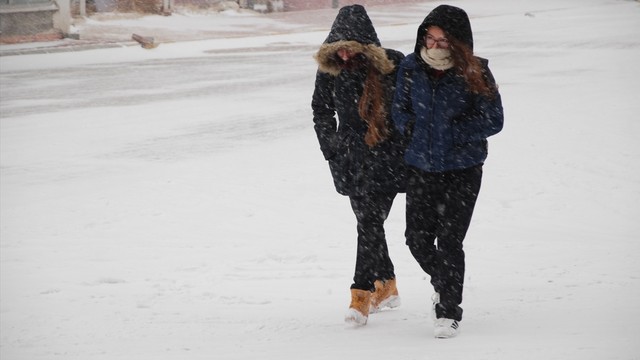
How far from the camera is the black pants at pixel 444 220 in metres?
4.62

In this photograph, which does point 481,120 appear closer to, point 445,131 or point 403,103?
point 445,131

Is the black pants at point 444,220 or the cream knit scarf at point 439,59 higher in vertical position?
the cream knit scarf at point 439,59

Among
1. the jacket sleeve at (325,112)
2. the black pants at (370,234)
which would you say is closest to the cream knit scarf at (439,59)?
the jacket sleeve at (325,112)

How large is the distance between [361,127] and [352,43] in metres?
0.42

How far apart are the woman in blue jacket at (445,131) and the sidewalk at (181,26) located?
18.7m

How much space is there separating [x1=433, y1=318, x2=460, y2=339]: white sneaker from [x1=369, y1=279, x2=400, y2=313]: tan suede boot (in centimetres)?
65

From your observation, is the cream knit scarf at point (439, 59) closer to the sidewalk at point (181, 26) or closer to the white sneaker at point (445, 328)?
the white sneaker at point (445, 328)

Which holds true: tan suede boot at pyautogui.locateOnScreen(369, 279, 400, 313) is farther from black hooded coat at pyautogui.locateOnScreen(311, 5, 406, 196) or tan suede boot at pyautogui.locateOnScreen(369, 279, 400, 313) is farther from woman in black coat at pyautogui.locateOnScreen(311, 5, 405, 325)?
black hooded coat at pyautogui.locateOnScreen(311, 5, 406, 196)

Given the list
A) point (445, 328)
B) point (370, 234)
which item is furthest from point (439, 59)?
point (445, 328)

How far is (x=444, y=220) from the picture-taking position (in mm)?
4688

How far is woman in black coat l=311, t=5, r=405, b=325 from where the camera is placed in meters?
4.87

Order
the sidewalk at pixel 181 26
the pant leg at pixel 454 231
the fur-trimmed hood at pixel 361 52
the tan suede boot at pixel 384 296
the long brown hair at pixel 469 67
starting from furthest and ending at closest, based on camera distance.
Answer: the sidewalk at pixel 181 26
the tan suede boot at pixel 384 296
the fur-trimmed hood at pixel 361 52
the pant leg at pixel 454 231
the long brown hair at pixel 469 67

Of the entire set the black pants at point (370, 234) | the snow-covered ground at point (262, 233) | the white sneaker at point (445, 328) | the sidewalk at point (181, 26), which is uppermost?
the black pants at point (370, 234)

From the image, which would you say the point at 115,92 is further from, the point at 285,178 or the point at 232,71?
the point at 285,178
